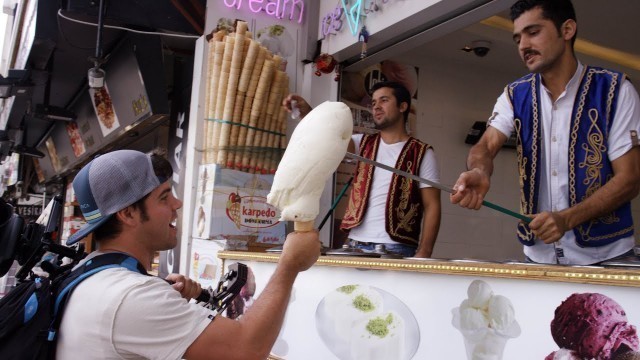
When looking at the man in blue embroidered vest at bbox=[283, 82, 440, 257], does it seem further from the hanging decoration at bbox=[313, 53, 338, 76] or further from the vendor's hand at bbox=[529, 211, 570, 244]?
the vendor's hand at bbox=[529, 211, 570, 244]

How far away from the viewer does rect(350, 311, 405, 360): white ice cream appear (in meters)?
2.10

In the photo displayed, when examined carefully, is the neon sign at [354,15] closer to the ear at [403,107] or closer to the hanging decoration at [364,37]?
the hanging decoration at [364,37]

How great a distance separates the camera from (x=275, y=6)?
4570 mm

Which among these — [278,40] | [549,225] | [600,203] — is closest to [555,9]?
[600,203]

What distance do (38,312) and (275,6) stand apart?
11.9ft

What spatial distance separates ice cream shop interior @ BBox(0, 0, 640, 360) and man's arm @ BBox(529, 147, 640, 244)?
0.03 ft

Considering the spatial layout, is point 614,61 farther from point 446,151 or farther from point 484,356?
point 484,356

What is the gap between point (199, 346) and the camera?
1.39 m

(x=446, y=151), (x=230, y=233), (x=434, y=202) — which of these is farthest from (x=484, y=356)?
(x=446, y=151)

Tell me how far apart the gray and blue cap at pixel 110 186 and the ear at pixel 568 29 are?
1.74 m

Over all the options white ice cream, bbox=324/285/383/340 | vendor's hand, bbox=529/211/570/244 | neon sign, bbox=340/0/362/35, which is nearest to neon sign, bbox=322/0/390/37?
neon sign, bbox=340/0/362/35

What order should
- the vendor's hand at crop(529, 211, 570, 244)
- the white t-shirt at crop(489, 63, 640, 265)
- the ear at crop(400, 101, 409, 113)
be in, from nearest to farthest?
1. the vendor's hand at crop(529, 211, 570, 244)
2. the white t-shirt at crop(489, 63, 640, 265)
3. the ear at crop(400, 101, 409, 113)

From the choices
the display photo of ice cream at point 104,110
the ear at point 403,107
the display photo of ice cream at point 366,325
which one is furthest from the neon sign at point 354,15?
the display photo of ice cream at point 104,110

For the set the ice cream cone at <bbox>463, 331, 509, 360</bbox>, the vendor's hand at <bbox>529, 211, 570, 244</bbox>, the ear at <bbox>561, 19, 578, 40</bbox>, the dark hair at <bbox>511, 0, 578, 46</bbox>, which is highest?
the dark hair at <bbox>511, 0, 578, 46</bbox>
